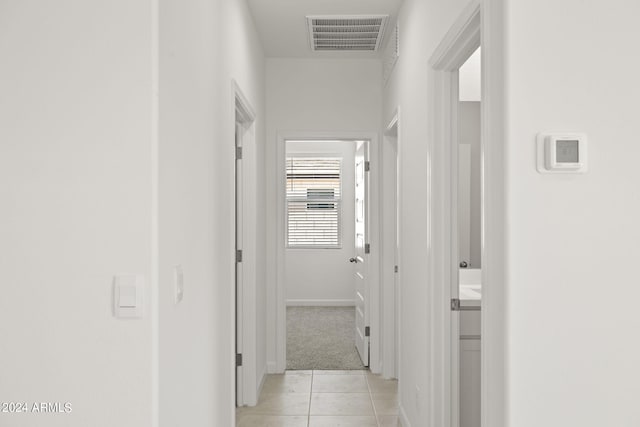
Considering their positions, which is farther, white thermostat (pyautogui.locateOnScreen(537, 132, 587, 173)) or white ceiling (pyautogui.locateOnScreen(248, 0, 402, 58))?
white ceiling (pyautogui.locateOnScreen(248, 0, 402, 58))

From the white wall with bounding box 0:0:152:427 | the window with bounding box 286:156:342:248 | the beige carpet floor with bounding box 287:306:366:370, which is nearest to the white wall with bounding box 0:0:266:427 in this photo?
the white wall with bounding box 0:0:152:427

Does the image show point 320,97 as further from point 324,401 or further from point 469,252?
point 324,401

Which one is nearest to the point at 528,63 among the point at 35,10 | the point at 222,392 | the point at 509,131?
the point at 509,131

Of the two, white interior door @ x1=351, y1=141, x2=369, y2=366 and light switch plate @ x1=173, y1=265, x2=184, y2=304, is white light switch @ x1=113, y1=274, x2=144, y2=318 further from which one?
white interior door @ x1=351, y1=141, x2=369, y2=366

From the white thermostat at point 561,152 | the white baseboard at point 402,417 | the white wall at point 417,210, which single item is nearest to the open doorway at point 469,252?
the white wall at point 417,210

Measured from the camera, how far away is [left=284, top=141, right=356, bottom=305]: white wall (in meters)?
7.63

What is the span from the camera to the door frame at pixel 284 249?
4395mm

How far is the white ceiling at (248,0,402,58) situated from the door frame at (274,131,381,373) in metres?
0.74

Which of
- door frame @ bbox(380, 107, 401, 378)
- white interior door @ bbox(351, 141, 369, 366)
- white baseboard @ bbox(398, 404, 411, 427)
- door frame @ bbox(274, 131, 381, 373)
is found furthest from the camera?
white interior door @ bbox(351, 141, 369, 366)

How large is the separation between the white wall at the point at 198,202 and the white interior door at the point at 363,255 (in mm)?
1705

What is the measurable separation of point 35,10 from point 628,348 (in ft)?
6.41

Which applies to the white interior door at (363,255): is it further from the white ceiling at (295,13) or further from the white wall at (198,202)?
the white wall at (198,202)

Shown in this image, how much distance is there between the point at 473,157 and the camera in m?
3.83

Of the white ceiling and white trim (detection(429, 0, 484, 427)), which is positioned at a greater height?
the white ceiling
